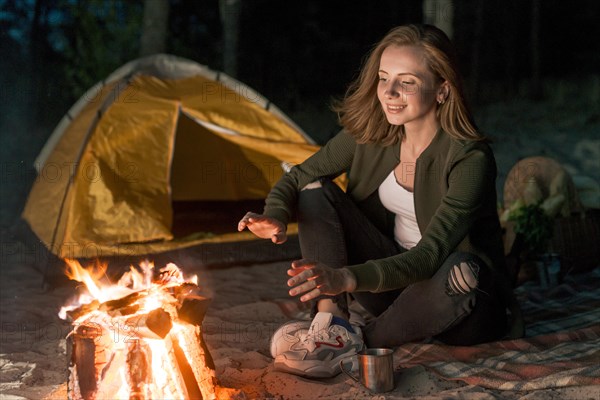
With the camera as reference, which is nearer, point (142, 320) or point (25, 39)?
point (142, 320)

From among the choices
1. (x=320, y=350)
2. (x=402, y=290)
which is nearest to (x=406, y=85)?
(x=402, y=290)

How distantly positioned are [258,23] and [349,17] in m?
1.49

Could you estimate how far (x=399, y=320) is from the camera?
2.49 metres

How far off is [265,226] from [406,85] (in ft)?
2.10

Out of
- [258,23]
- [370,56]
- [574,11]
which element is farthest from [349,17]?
[370,56]

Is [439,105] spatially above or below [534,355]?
above

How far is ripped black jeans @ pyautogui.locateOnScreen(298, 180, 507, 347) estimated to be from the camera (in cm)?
232

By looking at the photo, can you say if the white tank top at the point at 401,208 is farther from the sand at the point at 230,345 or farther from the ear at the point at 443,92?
the sand at the point at 230,345

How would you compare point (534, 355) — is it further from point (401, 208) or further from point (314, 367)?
point (314, 367)

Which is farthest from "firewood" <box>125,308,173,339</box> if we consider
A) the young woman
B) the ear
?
the ear

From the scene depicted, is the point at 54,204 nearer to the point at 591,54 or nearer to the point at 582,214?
the point at 582,214

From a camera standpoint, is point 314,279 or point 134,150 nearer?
point 314,279

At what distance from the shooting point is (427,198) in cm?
248

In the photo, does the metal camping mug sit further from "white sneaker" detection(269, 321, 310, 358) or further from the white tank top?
the white tank top
